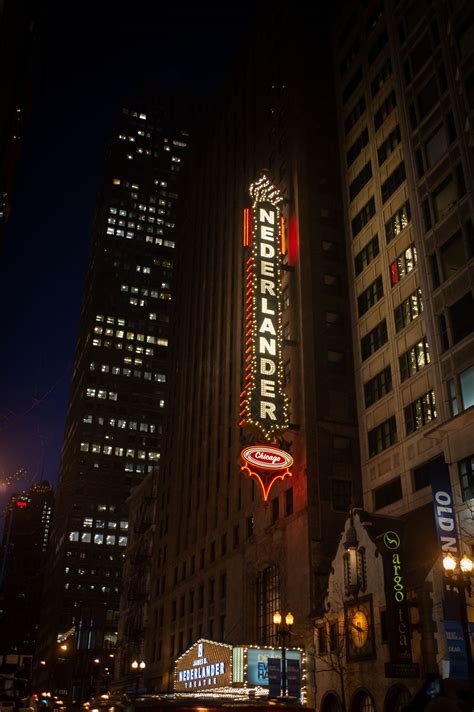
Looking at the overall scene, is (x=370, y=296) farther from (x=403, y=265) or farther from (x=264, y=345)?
(x=264, y=345)

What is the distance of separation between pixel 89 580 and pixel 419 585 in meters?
120

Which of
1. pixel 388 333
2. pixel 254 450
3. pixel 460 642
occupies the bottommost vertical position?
pixel 460 642

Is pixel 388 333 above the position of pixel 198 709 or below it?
above

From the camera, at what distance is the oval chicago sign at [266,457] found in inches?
1932

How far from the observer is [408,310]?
47.0 metres

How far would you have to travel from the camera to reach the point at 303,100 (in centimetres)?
6662

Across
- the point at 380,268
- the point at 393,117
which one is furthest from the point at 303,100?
the point at 380,268

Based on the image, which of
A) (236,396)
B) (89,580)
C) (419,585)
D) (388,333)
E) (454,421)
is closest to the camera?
(419,585)

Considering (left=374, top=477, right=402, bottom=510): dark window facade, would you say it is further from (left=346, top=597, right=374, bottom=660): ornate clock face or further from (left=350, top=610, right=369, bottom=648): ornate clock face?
(left=350, top=610, right=369, bottom=648): ornate clock face

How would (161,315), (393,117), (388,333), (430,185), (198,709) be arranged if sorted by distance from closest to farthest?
(198,709), (430,185), (388,333), (393,117), (161,315)

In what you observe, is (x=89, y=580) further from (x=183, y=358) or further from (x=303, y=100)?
(x=303, y=100)

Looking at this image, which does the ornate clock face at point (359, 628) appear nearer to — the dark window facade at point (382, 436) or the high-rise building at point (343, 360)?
the high-rise building at point (343, 360)

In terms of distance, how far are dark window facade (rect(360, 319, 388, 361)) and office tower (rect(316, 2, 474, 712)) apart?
0.08m

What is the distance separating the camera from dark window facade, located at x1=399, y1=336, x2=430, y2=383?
44.2 m
